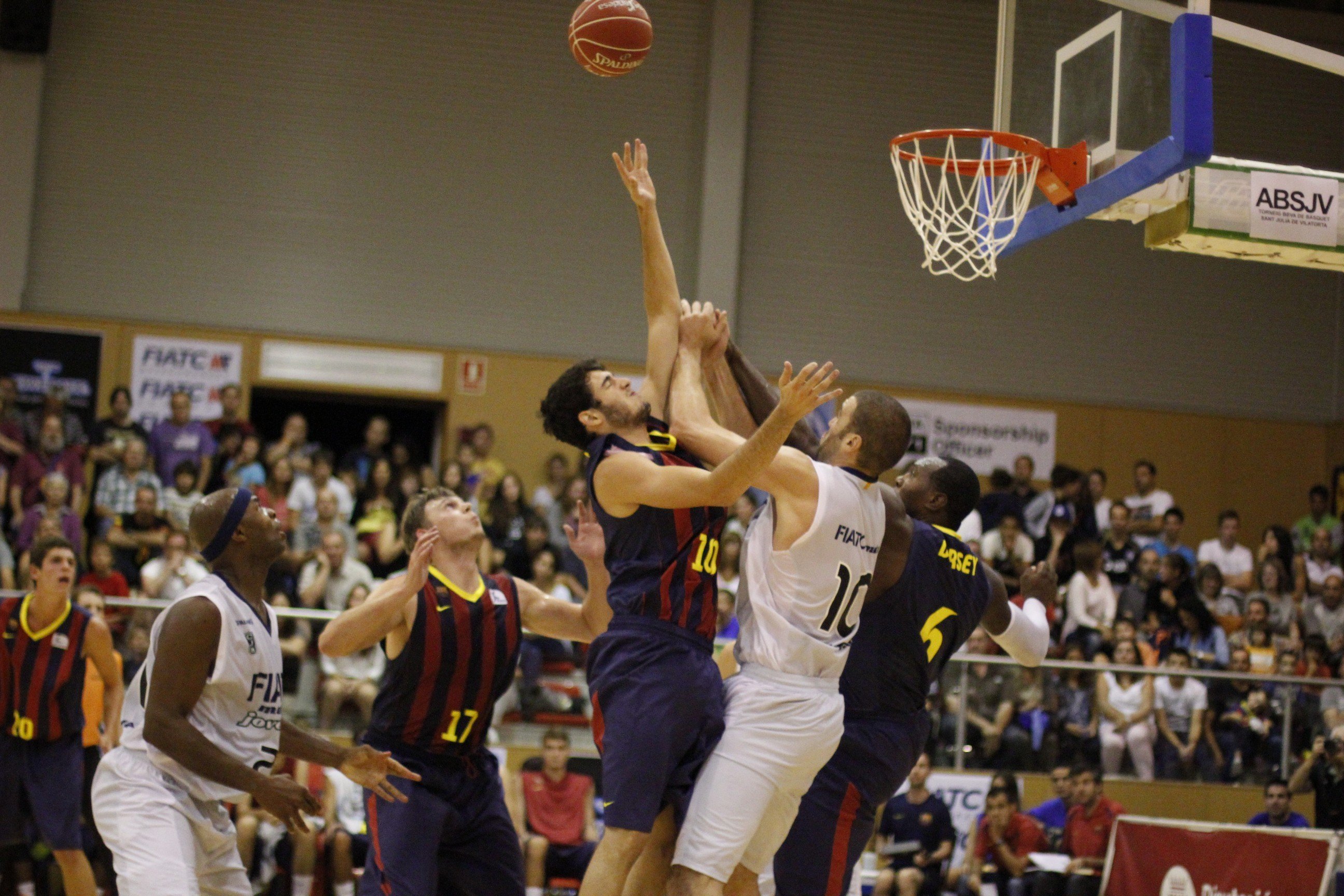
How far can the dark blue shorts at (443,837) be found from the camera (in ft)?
18.3

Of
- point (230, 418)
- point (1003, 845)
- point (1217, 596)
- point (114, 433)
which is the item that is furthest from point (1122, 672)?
point (114, 433)

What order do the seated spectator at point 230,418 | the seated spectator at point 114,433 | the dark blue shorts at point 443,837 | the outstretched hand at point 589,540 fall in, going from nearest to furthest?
the dark blue shorts at point 443,837 < the outstretched hand at point 589,540 < the seated spectator at point 114,433 < the seated spectator at point 230,418

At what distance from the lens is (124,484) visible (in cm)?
1422

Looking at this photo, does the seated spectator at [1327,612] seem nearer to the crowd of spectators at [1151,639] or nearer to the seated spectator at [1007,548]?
the crowd of spectators at [1151,639]

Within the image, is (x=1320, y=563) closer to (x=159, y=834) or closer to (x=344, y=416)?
(x=344, y=416)

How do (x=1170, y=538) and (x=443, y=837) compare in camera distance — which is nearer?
(x=443, y=837)

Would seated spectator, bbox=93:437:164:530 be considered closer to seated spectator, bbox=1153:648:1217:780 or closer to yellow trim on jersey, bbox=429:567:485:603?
yellow trim on jersey, bbox=429:567:485:603

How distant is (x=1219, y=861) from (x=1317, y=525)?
8.00 m

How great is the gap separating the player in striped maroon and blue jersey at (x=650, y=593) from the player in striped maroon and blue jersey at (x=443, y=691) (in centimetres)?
75

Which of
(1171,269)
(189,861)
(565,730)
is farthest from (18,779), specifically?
(1171,269)

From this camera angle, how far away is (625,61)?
7.14 metres

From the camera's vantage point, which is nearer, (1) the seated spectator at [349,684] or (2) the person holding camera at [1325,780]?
(1) the seated spectator at [349,684]

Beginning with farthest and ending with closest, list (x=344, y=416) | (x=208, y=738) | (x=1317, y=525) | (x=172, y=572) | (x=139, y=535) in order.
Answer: (x=344, y=416) → (x=1317, y=525) → (x=139, y=535) → (x=172, y=572) → (x=208, y=738)

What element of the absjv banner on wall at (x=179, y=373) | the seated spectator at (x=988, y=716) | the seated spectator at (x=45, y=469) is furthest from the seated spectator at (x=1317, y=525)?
the seated spectator at (x=45, y=469)
